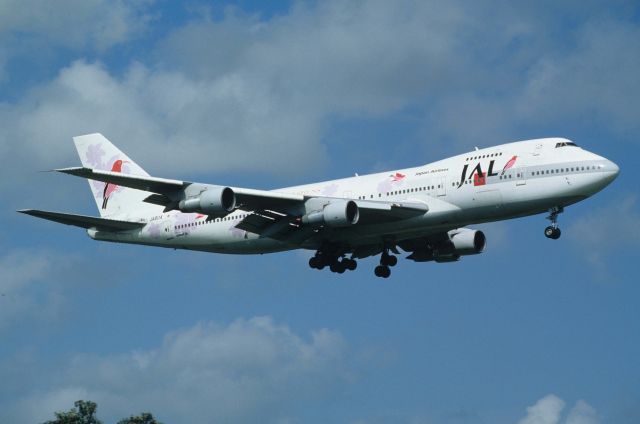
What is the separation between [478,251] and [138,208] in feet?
59.0

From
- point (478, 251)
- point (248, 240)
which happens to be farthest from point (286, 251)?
point (478, 251)

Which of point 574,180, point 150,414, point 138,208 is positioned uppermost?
point 138,208

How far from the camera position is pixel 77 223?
60156 mm

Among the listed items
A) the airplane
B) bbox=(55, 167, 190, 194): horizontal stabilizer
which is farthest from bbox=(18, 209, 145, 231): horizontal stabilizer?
bbox=(55, 167, 190, 194): horizontal stabilizer

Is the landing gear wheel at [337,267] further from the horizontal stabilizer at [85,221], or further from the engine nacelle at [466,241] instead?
the horizontal stabilizer at [85,221]

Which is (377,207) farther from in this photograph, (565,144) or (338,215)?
(565,144)

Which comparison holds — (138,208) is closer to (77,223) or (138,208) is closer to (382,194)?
(77,223)

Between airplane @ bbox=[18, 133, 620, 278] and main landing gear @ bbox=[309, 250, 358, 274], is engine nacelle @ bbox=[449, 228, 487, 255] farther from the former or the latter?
main landing gear @ bbox=[309, 250, 358, 274]

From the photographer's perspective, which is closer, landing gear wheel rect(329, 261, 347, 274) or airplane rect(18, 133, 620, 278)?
airplane rect(18, 133, 620, 278)

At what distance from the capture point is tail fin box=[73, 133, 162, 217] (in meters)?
65.9

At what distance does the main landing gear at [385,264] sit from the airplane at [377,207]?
0.06 meters

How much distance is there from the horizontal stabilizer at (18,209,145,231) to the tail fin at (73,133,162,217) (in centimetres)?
220

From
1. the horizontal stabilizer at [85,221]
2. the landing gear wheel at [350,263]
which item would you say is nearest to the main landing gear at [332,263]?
the landing gear wheel at [350,263]

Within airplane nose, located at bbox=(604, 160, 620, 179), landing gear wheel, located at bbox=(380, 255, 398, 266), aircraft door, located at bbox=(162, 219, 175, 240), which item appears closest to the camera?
airplane nose, located at bbox=(604, 160, 620, 179)
